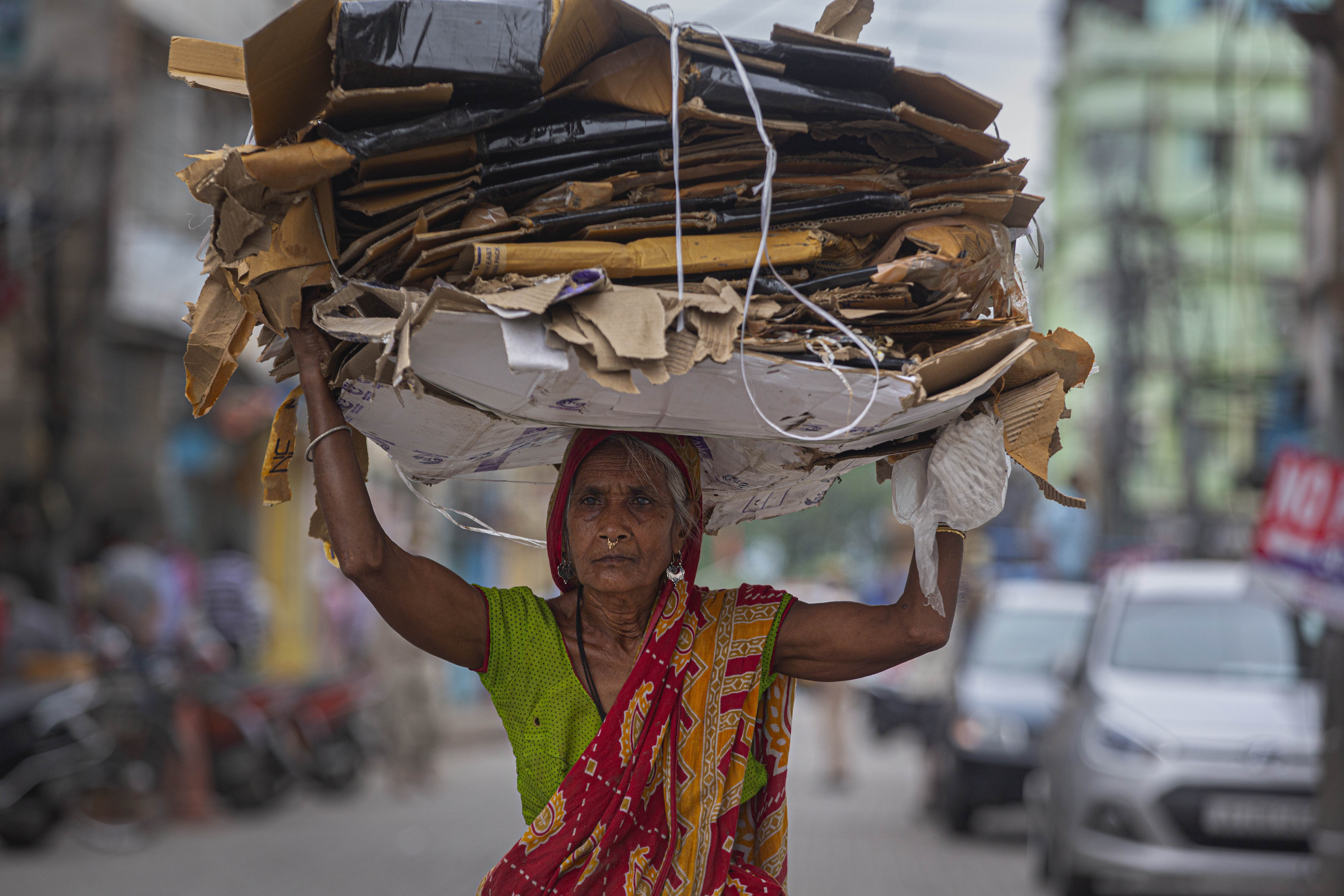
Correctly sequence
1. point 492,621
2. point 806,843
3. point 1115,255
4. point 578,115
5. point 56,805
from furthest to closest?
point 1115,255 < point 806,843 < point 56,805 < point 492,621 < point 578,115

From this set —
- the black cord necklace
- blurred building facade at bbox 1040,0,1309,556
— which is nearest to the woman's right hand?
the black cord necklace

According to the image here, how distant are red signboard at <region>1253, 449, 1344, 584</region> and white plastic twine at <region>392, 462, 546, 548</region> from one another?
14.2ft

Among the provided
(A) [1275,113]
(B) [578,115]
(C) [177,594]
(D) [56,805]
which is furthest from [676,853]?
(A) [1275,113]

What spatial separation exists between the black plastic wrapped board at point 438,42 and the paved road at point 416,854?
20.4ft

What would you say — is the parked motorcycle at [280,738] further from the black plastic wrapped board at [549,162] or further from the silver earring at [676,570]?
the black plastic wrapped board at [549,162]

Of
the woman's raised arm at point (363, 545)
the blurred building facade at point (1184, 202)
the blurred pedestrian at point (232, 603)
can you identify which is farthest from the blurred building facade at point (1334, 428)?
the blurred building facade at point (1184, 202)

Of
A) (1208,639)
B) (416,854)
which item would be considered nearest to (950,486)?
(1208,639)

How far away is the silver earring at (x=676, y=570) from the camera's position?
8.49 feet

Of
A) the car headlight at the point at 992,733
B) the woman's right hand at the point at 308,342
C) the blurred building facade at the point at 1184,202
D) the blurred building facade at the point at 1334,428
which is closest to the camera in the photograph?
the woman's right hand at the point at 308,342

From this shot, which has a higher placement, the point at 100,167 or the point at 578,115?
the point at 100,167

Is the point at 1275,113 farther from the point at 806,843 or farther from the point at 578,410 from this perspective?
the point at 578,410

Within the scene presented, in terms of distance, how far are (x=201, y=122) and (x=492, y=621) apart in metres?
17.5

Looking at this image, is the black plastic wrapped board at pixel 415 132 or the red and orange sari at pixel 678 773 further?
the red and orange sari at pixel 678 773

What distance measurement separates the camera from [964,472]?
2.37 meters
